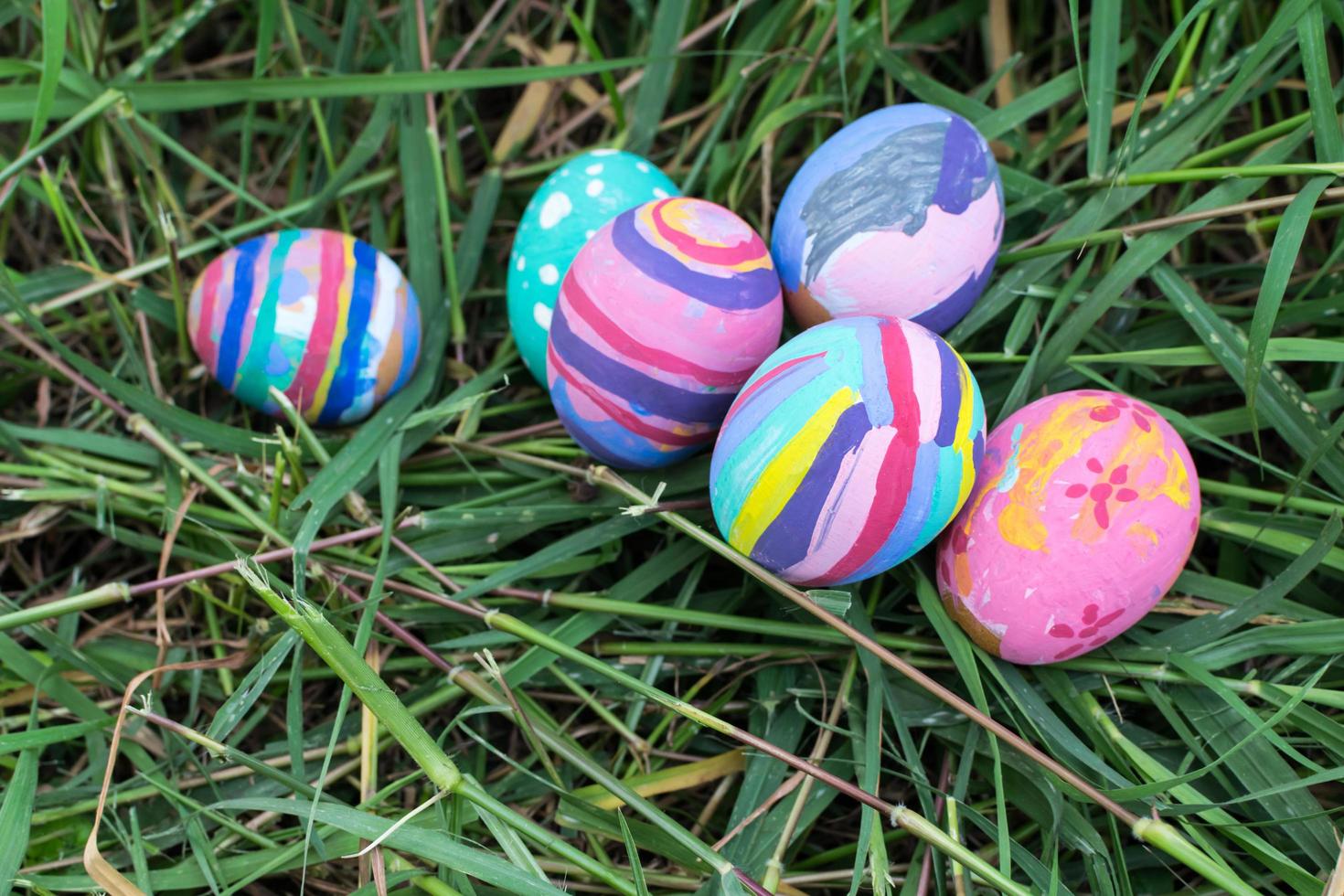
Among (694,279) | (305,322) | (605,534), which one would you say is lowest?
(605,534)

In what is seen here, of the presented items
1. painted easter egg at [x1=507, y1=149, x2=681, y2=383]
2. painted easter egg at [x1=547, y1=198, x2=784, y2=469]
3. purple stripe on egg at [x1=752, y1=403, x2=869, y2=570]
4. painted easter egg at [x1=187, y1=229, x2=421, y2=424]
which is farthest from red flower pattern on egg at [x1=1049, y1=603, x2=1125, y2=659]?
painted easter egg at [x1=187, y1=229, x2=421, y2=424]

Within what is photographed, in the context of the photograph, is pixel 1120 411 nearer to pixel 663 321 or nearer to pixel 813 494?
pixel 813 494

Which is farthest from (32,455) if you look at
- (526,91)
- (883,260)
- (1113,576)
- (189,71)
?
(1113,576)

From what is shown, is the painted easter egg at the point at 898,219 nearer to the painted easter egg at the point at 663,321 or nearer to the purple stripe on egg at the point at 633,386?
the painted easter egg at the point at 663,321

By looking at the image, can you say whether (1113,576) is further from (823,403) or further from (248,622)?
(248,622)

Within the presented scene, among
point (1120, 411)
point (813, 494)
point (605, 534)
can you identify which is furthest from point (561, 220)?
point (1120, 411)
